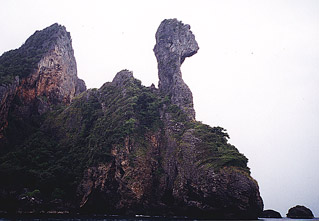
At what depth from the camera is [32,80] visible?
6103 centimetres

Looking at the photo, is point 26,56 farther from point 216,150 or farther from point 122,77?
point 216,150

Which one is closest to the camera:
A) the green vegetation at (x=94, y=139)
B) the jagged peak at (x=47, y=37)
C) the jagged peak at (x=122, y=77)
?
the green vegetation at (x=94, y=139)

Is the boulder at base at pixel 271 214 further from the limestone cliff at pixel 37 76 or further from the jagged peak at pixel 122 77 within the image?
the limestone cliff at pixel 37 76

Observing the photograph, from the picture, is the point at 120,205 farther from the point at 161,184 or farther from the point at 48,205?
the point at 48,205

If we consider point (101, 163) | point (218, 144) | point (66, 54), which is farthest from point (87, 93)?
point (218, 144)

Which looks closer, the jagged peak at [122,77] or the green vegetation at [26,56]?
the green vegetation at [26,56]

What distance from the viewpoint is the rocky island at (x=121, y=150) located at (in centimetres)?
3775

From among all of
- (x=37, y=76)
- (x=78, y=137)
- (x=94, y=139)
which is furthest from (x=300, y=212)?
(x=37, y=76)

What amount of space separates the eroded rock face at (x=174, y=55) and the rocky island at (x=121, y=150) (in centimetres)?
25

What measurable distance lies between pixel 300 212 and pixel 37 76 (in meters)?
67.4

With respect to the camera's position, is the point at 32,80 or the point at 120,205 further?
the point at 32,80

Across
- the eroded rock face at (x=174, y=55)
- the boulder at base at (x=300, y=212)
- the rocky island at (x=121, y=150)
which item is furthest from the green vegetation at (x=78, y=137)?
the boulder at base at (x=300, y=212)

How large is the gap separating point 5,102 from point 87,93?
20.8m

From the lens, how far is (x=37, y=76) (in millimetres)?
62812
